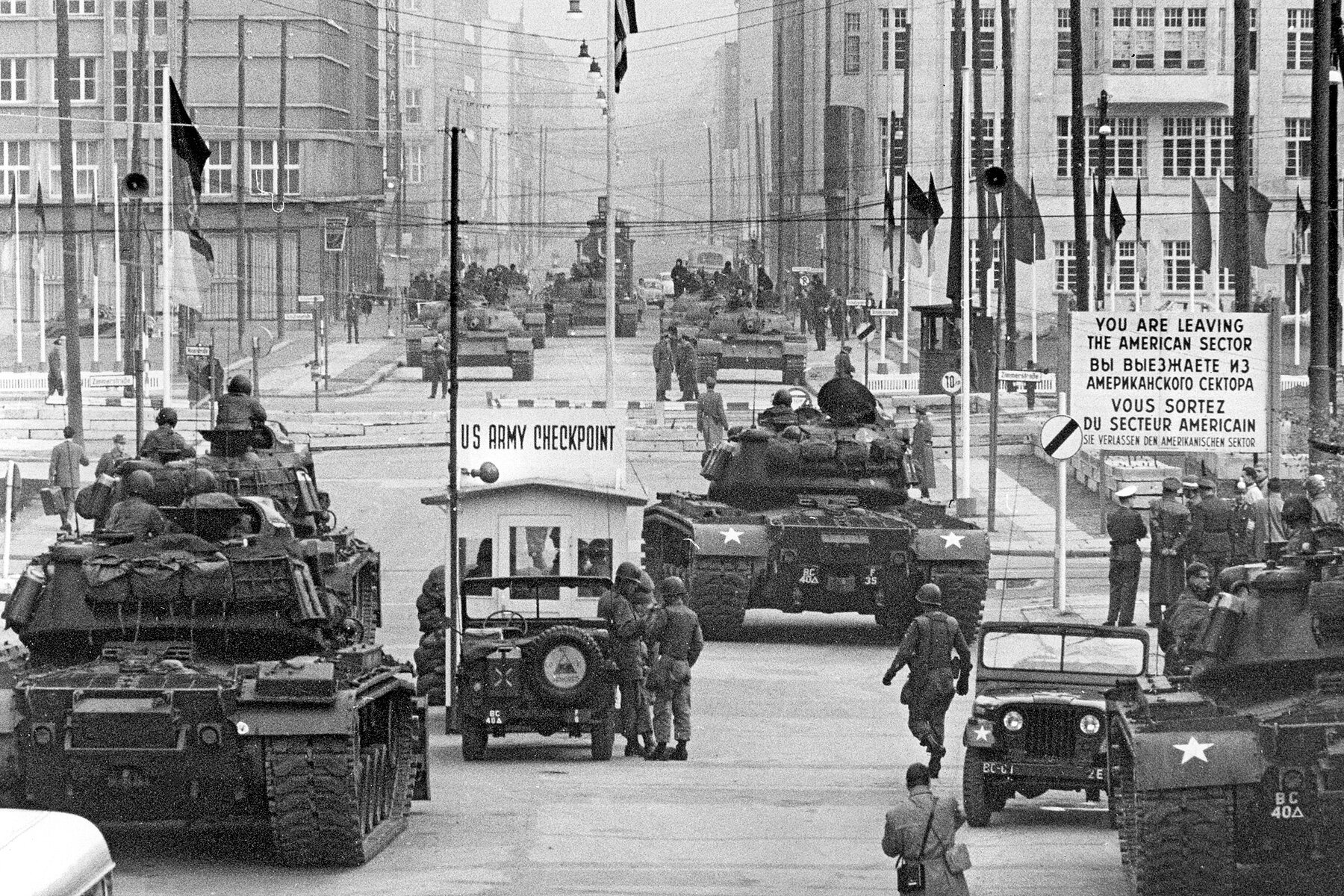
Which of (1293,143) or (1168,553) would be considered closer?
(1168,553)

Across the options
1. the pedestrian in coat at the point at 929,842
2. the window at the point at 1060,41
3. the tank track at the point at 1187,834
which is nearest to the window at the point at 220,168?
the window at the point at 1060,41

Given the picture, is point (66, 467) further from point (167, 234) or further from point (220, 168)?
point (220, 168)

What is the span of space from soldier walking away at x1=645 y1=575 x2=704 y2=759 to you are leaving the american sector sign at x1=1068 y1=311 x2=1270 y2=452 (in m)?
9.51

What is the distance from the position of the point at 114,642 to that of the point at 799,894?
16.0ft

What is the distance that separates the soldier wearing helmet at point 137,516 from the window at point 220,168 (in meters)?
71.3

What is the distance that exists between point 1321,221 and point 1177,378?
16.3 feet

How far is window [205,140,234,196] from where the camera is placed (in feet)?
292

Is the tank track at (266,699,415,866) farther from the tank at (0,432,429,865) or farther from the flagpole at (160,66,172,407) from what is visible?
the flagpole at (160,66,172,407)

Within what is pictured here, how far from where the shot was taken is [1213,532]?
28.2m

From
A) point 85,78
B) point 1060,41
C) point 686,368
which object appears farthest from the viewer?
point 85,78

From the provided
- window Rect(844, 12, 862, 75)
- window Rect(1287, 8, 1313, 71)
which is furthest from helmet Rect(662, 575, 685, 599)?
window Rect(844, 12, 862, 75)

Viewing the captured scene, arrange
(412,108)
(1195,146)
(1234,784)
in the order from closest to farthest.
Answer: (1234,784) < (1195,146) < (412,108)

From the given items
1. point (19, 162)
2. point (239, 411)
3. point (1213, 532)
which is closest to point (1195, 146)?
point (19, 162)

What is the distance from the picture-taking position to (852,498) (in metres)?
29.5
